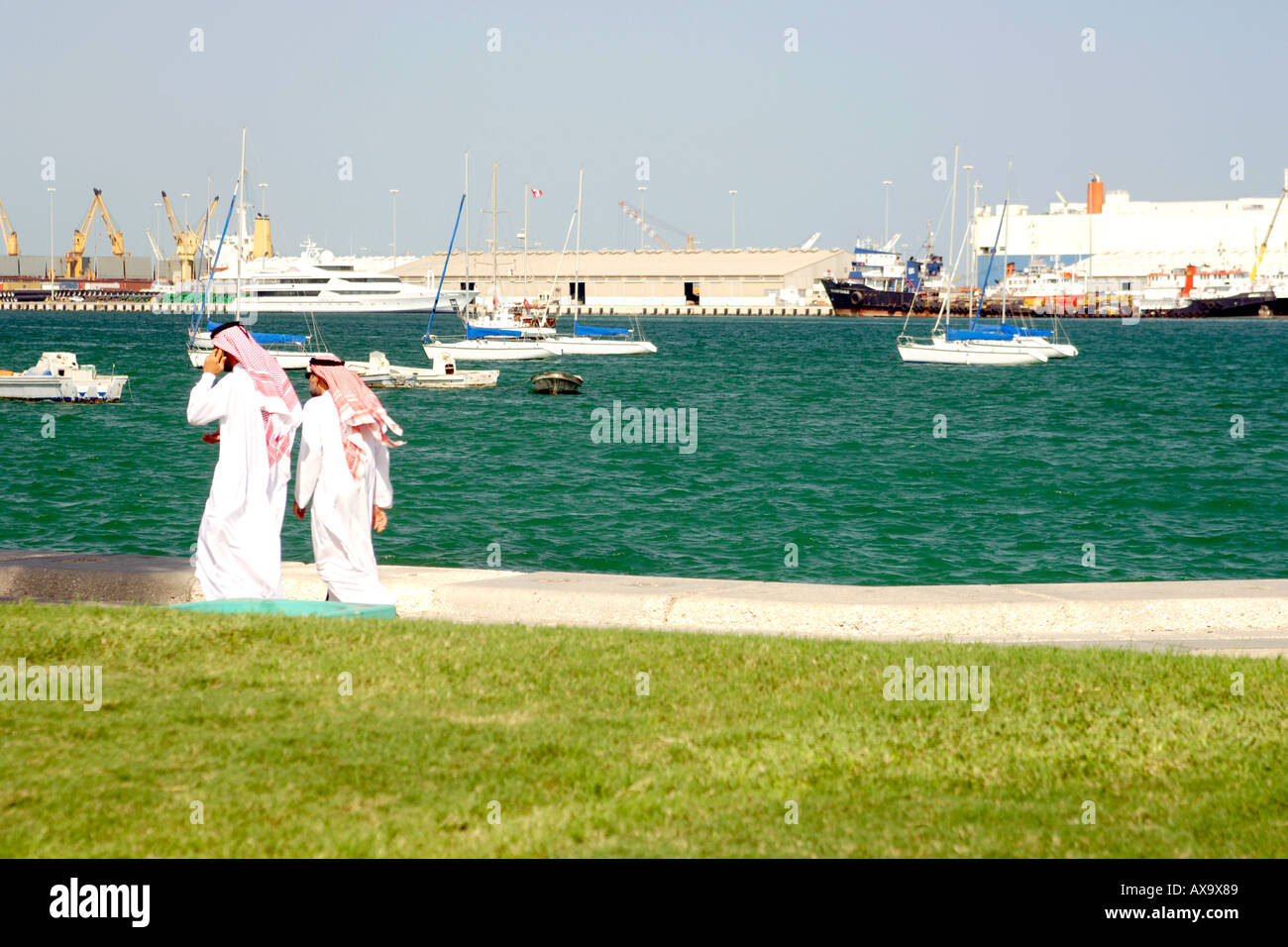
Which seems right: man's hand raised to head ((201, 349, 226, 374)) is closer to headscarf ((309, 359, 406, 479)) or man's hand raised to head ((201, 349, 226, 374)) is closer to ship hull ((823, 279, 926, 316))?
headscarf ((309, 359, 406, 479))

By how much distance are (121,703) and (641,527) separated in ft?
45.5

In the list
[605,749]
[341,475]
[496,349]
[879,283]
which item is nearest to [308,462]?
[341,475]

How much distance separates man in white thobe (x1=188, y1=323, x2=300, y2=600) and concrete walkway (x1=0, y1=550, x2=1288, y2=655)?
2.27ft

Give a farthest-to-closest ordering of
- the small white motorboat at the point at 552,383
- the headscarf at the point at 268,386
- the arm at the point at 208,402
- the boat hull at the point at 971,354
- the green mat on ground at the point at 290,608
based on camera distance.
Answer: the boat hull at the point at 971,354
the small white motorboat at the point at 552,383
the headscarf at the point at 268,386
the arm at the point at 208,402
the green mat on ground at the point at 290,608

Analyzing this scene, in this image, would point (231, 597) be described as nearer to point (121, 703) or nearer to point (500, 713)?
point (121, 703)

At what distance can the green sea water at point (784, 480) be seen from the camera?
17312mm

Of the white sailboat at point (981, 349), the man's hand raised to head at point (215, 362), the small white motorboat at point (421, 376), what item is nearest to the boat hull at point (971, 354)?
the white sailboat at point (981, 349)

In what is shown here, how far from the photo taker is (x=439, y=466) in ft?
87.2

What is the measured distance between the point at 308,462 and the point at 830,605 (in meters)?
3.20

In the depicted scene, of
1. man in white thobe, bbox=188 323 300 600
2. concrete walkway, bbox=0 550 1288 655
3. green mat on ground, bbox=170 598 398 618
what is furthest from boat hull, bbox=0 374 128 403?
green mat on ground, bbox=170 598 398 618

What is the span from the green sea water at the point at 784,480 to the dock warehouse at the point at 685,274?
101 m

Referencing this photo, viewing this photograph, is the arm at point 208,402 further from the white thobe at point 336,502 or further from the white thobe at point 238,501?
the white thobe at point 336,502

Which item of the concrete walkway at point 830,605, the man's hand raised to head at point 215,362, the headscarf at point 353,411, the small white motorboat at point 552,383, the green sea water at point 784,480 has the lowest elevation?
the green sea water at point 784,480
